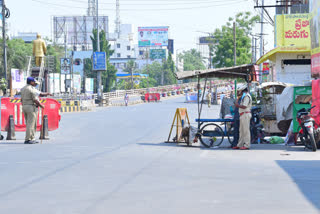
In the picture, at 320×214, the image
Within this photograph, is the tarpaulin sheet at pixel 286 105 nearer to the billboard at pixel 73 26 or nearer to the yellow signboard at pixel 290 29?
the yellow signboard at pixel 290 29

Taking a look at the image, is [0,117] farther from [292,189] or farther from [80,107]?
[80,107]

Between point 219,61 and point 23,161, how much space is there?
69663mm

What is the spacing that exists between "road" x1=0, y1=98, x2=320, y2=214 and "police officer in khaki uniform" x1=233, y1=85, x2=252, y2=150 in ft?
1.22

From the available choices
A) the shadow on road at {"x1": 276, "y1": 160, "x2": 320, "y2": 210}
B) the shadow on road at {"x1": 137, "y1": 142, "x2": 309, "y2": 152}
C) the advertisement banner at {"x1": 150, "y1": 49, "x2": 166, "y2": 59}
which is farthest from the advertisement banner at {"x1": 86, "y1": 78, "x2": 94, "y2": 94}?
the advertisement banner at {"x1": 150, "y1": 49, "x2": 166, "y2": 59}

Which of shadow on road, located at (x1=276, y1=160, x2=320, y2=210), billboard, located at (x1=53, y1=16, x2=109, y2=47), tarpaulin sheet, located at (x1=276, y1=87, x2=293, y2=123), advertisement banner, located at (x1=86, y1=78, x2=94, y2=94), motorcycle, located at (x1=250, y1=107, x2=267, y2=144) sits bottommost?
shadow on road, located at (x1=276, y1=160, x2=320, y2=210)

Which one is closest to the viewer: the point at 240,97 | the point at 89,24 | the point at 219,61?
the point at 240,97

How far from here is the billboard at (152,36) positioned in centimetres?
19050

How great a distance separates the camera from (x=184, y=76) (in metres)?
17.2

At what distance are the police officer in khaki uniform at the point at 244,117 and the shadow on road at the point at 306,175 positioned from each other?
289 centimetres

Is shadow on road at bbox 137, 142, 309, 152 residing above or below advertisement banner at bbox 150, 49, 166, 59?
below

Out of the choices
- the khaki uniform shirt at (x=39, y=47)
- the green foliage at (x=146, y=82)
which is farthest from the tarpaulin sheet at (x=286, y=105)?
the green foliage at (x=146, y=82)

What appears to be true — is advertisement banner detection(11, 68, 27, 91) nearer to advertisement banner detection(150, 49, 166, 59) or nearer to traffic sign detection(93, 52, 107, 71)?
traffic sign detection(93, 52, 107, 71)

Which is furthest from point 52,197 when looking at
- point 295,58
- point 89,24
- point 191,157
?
point 89,24

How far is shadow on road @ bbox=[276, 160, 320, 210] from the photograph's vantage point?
7.75m
